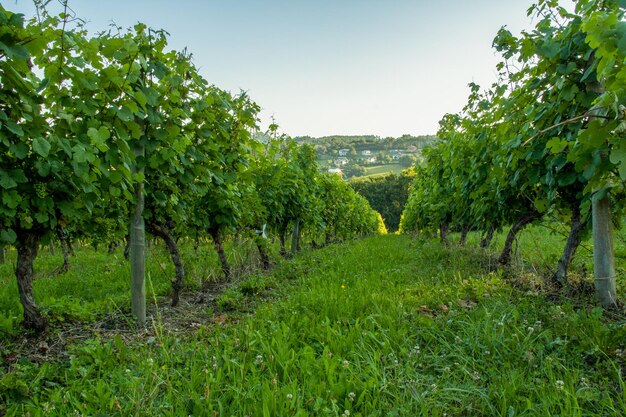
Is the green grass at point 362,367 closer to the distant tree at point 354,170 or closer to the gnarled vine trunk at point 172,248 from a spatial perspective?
the gnarled vine trunk at point 172,248

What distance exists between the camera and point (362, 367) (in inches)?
97.0

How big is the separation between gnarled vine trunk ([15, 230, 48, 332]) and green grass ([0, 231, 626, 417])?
662 millimetres

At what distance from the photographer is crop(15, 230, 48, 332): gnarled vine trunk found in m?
3.18

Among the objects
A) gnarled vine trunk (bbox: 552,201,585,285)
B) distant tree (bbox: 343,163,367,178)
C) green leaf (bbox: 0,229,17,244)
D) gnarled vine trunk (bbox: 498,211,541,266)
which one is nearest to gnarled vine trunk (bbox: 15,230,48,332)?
green leaf (bbox: 0,229,17,244)

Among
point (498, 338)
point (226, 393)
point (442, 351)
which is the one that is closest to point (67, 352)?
point (226, 393)

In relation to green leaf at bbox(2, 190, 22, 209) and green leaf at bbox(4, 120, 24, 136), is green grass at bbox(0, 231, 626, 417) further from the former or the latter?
green leaf at bbox(4, 120, 24, 136)

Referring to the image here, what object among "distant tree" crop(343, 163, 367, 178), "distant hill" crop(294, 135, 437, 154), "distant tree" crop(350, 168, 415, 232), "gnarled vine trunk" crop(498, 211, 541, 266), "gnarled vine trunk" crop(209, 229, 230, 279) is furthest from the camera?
"distant hill" crop(294, 135, 437, 154)

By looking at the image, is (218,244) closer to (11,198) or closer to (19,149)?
(11,198)

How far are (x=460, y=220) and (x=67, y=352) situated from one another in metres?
8.34

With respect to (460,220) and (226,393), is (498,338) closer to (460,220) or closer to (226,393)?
(226,393)

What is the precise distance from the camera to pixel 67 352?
112 inches

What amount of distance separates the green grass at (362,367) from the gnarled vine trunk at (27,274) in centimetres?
66

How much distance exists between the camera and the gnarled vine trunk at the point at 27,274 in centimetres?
318

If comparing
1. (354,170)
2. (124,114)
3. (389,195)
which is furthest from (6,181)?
(354,170)
